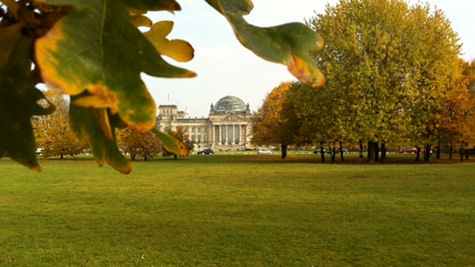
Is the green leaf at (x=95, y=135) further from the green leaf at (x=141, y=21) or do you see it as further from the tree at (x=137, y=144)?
the tree at (x=137, y=144)

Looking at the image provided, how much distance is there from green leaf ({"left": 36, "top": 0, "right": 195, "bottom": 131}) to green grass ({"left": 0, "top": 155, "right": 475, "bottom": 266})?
602 cm

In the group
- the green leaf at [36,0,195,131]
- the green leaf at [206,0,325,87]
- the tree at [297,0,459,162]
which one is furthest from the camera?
the tree at [297,0,459,162]

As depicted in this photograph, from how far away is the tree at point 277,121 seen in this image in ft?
118

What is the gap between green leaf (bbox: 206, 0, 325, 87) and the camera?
2.08 ft

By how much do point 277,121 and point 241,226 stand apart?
104 feet

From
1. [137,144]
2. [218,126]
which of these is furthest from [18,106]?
[218,126]

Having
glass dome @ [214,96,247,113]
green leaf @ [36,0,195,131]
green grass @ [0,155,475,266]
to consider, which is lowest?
green grass @ [0,155,475,266]

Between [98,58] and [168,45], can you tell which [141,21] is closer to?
→ [168,45]

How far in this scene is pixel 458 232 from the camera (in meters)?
7.98

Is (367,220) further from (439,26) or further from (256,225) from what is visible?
(439,26)

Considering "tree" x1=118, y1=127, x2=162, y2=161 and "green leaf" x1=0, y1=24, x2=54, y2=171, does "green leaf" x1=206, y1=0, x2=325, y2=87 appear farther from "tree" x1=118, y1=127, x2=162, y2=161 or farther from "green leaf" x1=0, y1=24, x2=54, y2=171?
"tree" x1=118, y1=127, x2=162, y2=161

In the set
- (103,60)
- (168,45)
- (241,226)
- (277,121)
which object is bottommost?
(241,226)

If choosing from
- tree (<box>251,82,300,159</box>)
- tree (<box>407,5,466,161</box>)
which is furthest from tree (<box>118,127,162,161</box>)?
tree (<box>407,5,466,161</box>)

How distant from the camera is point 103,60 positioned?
1.74ft
